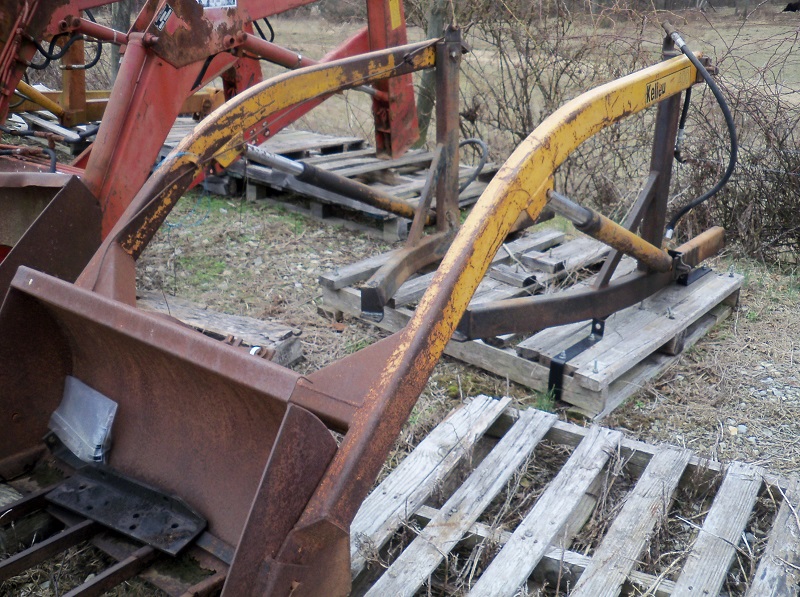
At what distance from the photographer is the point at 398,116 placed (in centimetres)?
484

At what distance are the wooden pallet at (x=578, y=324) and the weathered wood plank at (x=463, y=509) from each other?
368mm

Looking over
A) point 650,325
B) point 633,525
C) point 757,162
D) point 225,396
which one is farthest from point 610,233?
point 757,162

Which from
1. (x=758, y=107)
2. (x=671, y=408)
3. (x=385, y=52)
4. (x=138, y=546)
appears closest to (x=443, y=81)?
(x=385, y=52)

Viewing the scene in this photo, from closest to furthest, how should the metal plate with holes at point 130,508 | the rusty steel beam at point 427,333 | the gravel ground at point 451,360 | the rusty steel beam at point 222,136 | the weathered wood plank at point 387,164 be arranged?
1. the rusty steel beam at point 427,333
2. the metal plate with holes at point 130,508
3. the rusty steel beam at point 222,136
4. the gravel ground at point 451,360
5. the weathered wood plank at point 387,164

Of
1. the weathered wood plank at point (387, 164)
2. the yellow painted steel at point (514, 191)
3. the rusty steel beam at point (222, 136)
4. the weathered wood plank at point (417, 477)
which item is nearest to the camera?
the yellow painted steel at point (514, 191)

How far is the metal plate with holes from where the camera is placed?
81.2 inches

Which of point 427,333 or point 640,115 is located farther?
point 640,115

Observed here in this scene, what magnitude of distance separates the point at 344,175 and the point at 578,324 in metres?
2.02

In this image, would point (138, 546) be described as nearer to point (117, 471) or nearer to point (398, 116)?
point (117, 471)

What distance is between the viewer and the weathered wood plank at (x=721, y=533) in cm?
209

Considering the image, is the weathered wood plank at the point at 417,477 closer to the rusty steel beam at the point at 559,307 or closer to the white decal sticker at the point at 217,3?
the rusty steel beam at the point at 559,307

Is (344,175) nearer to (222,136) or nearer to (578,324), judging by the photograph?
(578,324)

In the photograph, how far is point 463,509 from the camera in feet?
7.80

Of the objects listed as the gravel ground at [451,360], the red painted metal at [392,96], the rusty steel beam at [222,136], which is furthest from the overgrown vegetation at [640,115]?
the rusty steel beam at [222,136]
